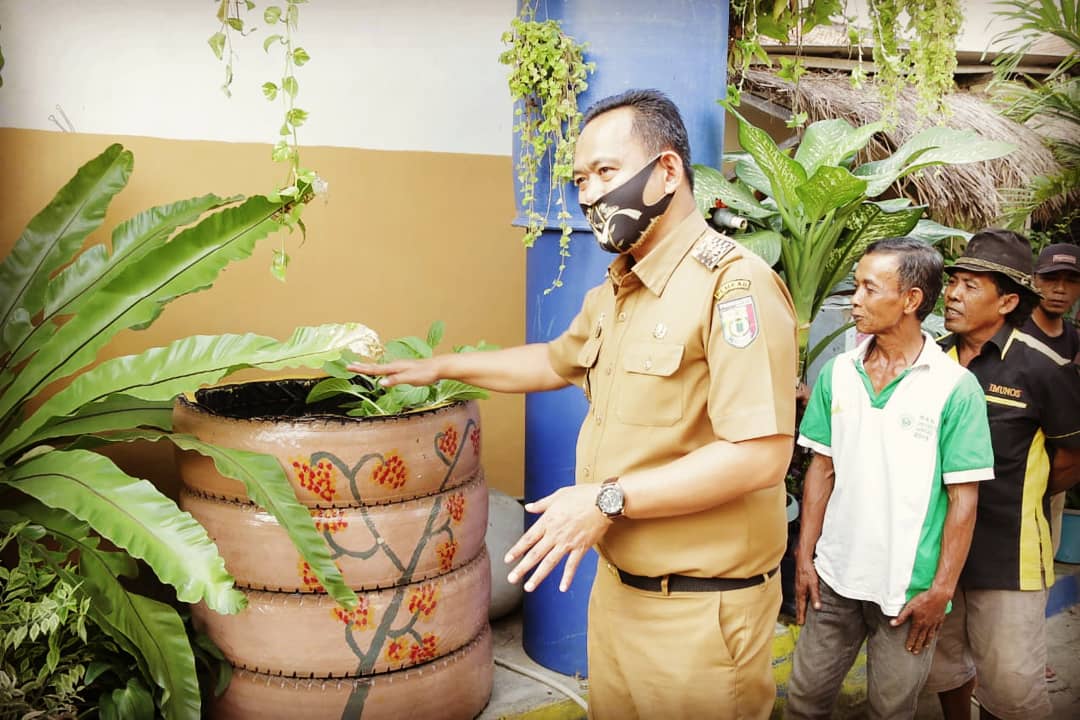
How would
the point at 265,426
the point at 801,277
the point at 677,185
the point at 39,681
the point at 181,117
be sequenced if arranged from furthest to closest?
the point at 801,277 < the point at 181,117 < the point at 265,426 < the point at 39,681 < the point at 677,185

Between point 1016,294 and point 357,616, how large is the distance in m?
2.29

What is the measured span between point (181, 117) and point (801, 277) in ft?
7.96

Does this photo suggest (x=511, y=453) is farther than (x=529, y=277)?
Yes

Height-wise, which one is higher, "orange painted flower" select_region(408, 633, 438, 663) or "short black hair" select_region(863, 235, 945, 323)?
"short black hair" select_region(863, 235, 945, 323)

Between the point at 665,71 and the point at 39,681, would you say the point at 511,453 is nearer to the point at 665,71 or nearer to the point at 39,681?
the point at 665,71

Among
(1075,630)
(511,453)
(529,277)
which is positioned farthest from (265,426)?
(1075,630)

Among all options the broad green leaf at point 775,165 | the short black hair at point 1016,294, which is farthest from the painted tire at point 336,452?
the short black hair at point 1016,294

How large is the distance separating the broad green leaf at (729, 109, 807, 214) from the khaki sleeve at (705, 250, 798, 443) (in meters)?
1.62

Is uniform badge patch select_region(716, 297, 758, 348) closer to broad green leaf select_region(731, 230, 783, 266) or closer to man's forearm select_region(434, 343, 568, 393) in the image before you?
man's forearm select_region(434, 343, 568, 393)

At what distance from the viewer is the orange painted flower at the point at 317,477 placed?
2.55 m

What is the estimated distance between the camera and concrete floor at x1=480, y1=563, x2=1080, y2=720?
3135 millimetres

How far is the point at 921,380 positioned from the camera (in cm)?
272

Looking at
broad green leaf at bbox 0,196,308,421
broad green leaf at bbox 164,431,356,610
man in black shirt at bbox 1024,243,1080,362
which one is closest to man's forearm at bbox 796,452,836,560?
broad green leaf at bbox 164,431,356,610

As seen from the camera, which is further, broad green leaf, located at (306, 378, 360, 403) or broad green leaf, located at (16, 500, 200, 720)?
broad green leaf, located at (306, 378, 360, 403)
